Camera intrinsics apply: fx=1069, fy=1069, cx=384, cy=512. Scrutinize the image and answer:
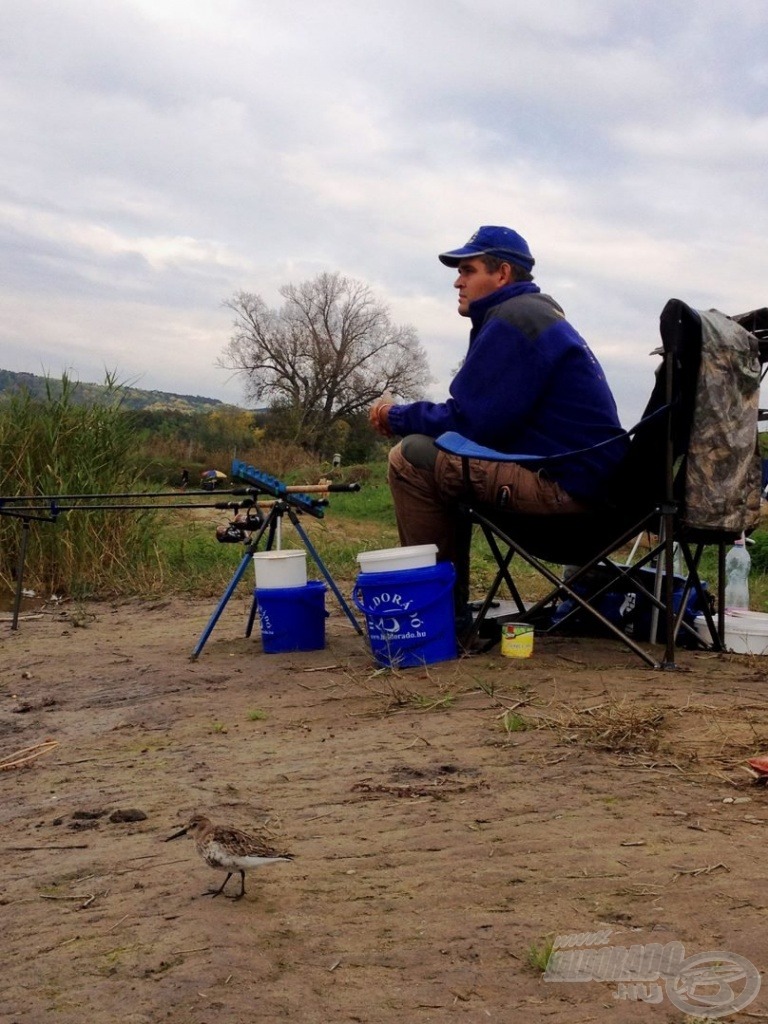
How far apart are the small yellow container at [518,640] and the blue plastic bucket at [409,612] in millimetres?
237

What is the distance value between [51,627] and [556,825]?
4686 millimetres

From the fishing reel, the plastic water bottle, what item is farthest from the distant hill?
the plastic water bottle

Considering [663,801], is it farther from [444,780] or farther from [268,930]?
[268,930]

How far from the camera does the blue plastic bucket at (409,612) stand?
160 inches

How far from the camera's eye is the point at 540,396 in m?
4.14

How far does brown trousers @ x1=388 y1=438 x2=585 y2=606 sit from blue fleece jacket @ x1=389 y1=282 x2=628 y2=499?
78 mm

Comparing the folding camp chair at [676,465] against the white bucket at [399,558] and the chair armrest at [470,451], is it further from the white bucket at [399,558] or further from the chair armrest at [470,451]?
the white bucket at [399,558]

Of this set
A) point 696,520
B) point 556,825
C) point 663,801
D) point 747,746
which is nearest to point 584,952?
point 556,825

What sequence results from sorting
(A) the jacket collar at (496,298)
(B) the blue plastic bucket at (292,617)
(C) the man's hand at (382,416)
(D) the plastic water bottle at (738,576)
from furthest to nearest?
(D) the plastic water bottle at (738,576) → (B) the blue plastic bucket at (292,617) → (C) the man's hand at (382,416) → (A) the jacket collar at (496,298)

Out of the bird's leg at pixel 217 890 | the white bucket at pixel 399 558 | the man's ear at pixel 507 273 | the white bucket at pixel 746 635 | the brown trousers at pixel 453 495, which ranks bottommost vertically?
the bird's leg at pixel 217 890

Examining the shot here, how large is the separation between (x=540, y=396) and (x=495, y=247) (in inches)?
28.2

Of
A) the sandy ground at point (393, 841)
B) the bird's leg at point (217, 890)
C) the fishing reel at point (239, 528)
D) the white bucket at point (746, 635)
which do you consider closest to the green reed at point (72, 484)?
the fishing reel at point (239, 528)

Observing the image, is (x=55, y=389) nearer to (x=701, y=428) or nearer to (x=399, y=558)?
(x=399, y=558)

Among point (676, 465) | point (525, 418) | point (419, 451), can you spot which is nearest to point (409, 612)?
point (419, 451)
